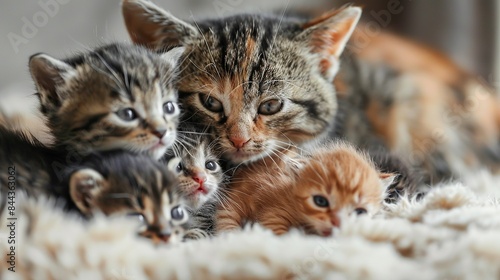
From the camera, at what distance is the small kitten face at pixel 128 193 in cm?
78

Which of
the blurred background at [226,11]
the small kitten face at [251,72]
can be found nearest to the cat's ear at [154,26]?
the small kitten face at [251,72]

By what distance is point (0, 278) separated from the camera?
0.70 metres

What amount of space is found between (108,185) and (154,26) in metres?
0.48

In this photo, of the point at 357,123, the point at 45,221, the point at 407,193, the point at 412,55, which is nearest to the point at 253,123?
the point at 407,193

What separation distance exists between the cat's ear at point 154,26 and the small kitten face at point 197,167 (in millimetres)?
222

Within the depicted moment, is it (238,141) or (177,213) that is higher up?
(238,141)

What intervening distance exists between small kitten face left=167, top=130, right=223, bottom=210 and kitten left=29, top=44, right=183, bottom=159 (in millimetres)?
86

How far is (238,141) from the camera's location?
1.03 m

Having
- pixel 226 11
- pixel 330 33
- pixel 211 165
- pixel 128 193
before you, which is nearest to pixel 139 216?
pixel 128 193

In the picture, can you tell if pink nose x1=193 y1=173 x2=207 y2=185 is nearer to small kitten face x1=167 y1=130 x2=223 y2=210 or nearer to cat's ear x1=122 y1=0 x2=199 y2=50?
small kitten face x1=167 y1=130 x2=223 y2=210

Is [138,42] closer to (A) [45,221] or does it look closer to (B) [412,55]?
(A) [45,221]

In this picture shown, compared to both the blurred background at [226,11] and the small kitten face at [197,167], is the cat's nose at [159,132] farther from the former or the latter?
the blurred background at [226,11]

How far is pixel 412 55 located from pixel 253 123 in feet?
3.37

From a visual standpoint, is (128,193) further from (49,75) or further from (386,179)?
(386,179)
